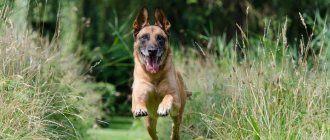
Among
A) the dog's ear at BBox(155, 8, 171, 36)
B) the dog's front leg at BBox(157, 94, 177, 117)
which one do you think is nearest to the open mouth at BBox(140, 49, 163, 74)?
the dog's front leg at BBox(157, 94, 177, 117)

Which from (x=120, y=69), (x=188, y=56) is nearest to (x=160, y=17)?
(x=188, y=56)

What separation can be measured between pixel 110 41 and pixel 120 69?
68.6 inches

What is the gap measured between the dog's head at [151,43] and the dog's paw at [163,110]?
60 cm

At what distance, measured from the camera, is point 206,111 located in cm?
931

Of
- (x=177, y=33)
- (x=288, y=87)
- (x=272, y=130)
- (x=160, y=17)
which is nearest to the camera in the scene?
(x=272, y=130)

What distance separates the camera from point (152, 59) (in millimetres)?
8742

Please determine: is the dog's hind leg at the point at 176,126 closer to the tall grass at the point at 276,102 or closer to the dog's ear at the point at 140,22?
the tall grass at the point at 276,102

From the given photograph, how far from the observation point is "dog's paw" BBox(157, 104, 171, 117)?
26.6ft

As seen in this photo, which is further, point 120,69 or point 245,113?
point 120,69

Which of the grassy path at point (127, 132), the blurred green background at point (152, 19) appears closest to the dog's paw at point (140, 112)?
the grassy path at point (127, 132)

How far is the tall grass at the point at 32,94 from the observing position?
734 cm

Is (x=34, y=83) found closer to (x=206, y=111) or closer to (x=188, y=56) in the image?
(x=206, y=111)

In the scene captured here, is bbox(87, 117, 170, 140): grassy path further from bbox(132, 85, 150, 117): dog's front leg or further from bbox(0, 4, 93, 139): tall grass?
bbox(132, 85, 150, 117): dog's front leg

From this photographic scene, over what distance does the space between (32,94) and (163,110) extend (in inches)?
51.3
